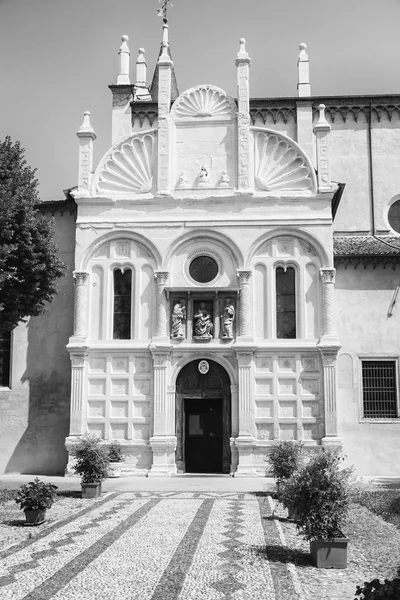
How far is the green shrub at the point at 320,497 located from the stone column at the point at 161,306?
50.9 feet

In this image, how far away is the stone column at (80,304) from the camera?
28.2 m

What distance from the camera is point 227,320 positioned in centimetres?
2789

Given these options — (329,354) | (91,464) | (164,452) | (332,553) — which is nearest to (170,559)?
(332,553)

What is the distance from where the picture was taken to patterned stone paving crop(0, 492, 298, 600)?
9.94 meters

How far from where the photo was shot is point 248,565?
11.4m

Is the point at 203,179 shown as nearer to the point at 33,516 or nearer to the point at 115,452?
the point at 115,452

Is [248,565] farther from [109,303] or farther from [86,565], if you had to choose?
[109,303]

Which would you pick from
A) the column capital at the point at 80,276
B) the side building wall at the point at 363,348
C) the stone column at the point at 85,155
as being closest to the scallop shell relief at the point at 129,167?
the stone column at the point at 85,155

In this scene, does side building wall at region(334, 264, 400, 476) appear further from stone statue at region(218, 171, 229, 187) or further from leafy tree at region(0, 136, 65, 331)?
leafy tree at region(0, 136, 65, 331)

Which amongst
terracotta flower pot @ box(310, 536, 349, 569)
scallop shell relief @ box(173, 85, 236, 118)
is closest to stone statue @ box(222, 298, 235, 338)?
scallop shell relief @ box(173, 85, 236, 118)

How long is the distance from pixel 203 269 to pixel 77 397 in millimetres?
6791

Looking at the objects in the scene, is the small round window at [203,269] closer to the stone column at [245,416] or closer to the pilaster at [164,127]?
the pilaster at [164,127]

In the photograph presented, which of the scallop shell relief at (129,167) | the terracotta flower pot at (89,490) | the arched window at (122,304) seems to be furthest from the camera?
the scallop shell relief at (129,167)

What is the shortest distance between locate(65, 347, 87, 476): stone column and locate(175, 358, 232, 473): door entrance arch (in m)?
3.53
